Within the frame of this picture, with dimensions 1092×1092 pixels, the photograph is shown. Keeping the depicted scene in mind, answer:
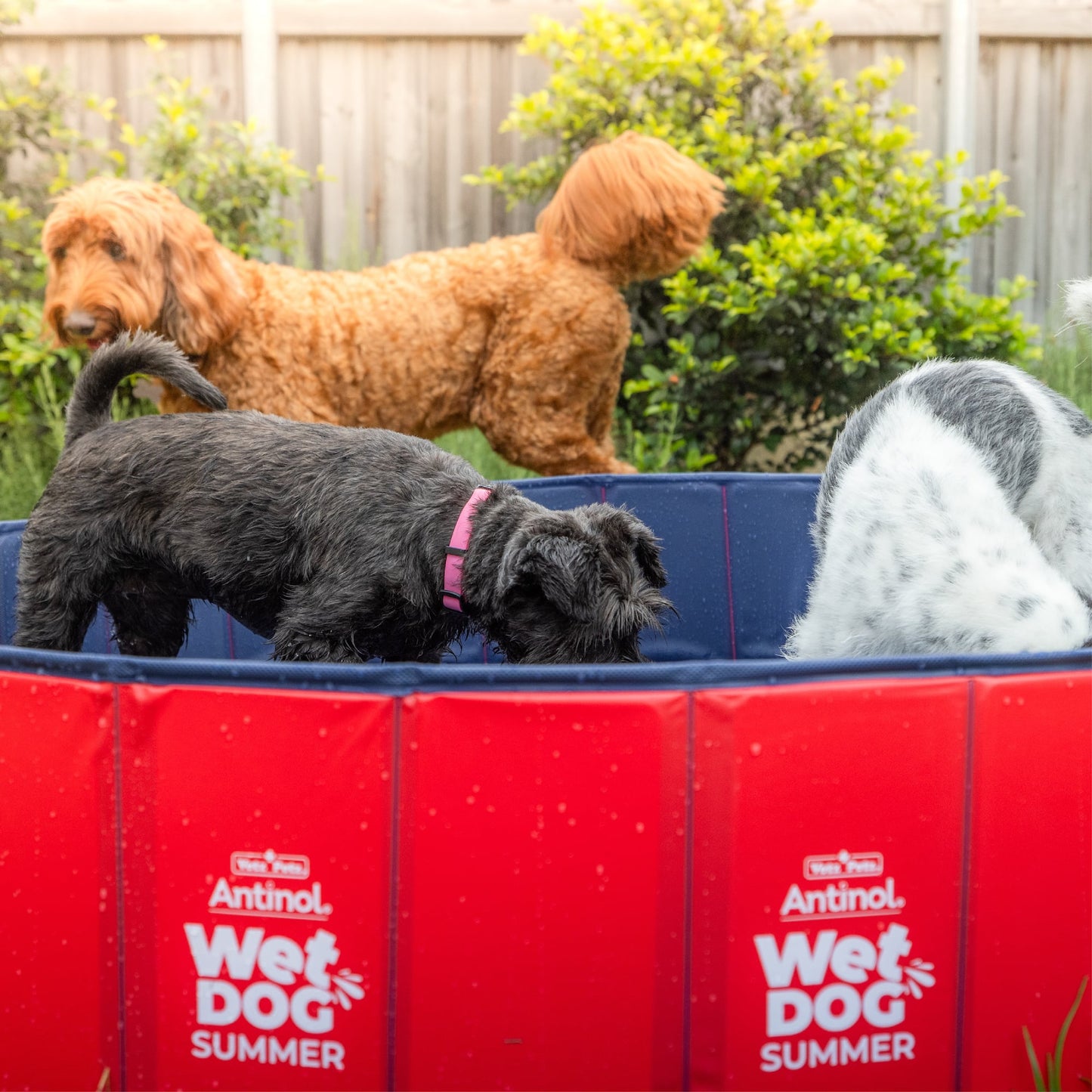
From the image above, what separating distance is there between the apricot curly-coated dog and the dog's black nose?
0.24 feet

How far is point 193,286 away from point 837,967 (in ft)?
8.15

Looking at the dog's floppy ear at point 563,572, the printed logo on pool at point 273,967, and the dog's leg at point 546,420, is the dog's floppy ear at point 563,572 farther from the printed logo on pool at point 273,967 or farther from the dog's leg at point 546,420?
the dog's leg at point 546,420

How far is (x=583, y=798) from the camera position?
1432 mm

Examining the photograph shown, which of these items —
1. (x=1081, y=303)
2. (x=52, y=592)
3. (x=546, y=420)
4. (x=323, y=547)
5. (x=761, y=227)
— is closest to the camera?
(x=1081, y=303)

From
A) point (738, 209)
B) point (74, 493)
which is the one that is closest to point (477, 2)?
point (738, 209)

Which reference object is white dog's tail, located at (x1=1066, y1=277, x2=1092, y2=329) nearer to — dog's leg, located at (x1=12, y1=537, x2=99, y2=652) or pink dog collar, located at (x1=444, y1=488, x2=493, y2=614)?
pink dog collar, located at (x1=444, y1=488, x2=493, y2=614)

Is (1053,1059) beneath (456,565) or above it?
beneath

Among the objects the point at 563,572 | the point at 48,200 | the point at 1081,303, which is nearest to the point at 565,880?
the point at 563,572

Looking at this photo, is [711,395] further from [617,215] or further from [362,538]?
[362,538]

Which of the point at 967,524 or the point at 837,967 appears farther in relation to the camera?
the point at 967,524

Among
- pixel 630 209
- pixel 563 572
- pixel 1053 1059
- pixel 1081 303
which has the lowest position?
pixel 1053 1059

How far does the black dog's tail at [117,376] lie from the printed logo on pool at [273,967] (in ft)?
3.37

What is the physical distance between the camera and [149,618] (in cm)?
224

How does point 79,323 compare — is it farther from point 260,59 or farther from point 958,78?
point 958,78
